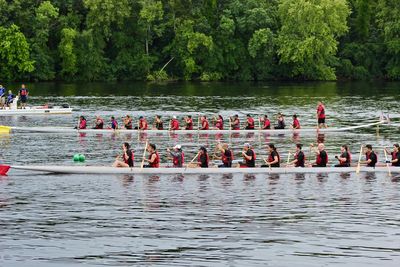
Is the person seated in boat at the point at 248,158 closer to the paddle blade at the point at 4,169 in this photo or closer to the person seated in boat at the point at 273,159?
the person seated in boat at the point at 273,159

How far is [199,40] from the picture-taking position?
116875 millimetres

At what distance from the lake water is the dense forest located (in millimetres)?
55103

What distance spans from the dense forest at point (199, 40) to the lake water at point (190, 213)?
181 feet

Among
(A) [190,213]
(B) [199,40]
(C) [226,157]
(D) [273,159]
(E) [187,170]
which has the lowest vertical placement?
(A) [190,213]

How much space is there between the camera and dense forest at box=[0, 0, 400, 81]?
11238cm

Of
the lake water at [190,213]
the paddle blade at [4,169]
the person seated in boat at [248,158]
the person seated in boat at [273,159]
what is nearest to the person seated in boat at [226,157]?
the person seated in boat at [248,158]

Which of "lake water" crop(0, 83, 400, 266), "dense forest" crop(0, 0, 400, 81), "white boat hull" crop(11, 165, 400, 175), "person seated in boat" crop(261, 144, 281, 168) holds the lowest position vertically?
"lake water" crop(0, 83, 400, 266)

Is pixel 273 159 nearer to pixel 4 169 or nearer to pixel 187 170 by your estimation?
pixel 187 170

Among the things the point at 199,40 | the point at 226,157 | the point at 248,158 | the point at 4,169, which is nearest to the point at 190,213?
the point at 226,157

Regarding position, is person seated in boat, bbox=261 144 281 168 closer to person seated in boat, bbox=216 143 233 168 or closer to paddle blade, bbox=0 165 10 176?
person seated in boat, bbox=216 143 233 168

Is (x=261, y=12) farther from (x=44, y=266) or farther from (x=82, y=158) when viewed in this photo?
(x=44, y=266)

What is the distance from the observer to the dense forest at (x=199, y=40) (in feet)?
369

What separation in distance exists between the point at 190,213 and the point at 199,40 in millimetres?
83343

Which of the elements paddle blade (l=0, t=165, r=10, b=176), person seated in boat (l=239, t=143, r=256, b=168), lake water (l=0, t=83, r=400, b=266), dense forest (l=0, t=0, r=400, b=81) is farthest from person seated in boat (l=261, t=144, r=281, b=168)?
dense forest (l=0, t=0, r=400, b=81)
